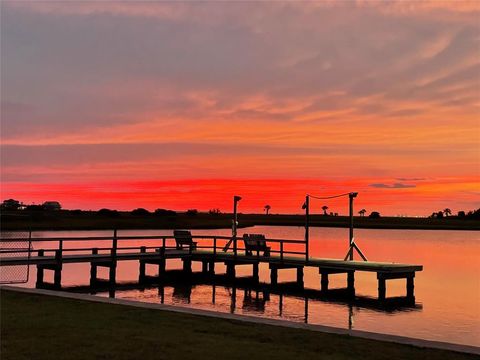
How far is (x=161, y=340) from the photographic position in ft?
35.0

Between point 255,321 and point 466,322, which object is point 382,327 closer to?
point 466,322

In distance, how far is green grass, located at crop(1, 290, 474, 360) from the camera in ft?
31.9

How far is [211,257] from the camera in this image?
115ft

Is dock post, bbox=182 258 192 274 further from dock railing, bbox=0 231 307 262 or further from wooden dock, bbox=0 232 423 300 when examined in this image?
dock railing, bbox=0 231 307 262

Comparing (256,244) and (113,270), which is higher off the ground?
(256,244)

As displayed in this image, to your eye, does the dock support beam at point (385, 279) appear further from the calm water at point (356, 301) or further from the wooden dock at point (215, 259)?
the calm water at point (356, 301)

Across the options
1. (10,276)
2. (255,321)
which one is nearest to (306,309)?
(255,321)

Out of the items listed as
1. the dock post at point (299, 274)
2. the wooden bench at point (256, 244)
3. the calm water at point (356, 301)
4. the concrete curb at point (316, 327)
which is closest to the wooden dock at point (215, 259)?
the dock post at point (299, 274)

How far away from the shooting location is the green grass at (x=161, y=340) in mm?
9711

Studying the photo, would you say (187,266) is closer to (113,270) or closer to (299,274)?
(113,270)

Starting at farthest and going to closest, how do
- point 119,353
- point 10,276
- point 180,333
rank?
point 10,276
point 180,333
point 119,353

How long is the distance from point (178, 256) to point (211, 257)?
77.4 inches

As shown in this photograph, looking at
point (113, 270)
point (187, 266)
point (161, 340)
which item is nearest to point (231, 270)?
point (187, 266)

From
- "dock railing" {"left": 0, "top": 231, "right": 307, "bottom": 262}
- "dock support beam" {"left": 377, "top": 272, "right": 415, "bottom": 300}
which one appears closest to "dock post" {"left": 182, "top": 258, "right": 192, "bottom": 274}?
"dock railing" {"left": 0, "top": 231, "right": 307, "bottom": 262}
